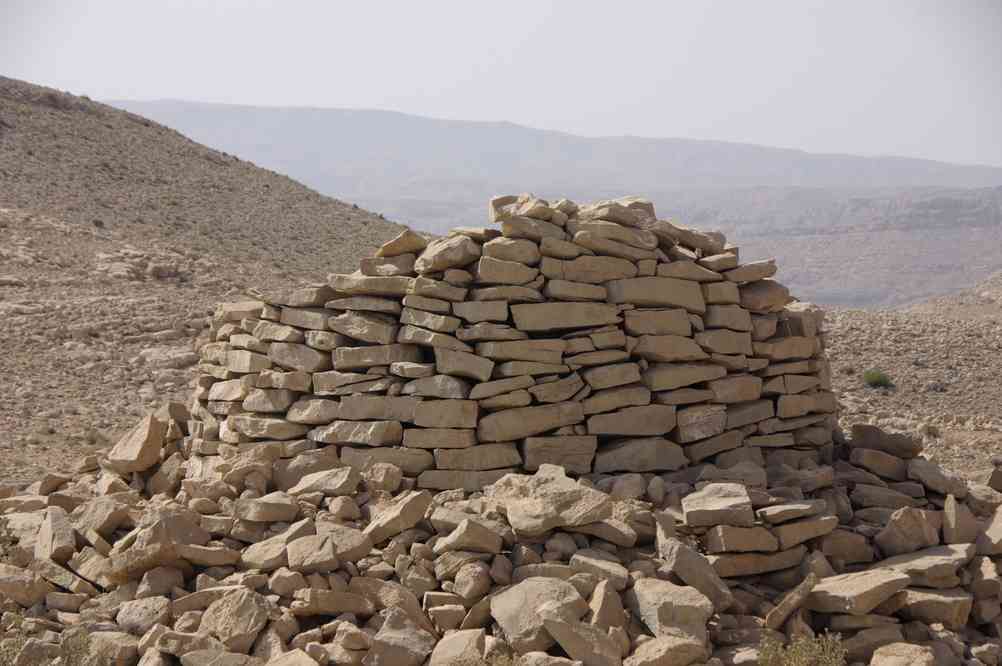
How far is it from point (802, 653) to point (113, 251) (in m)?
20.7

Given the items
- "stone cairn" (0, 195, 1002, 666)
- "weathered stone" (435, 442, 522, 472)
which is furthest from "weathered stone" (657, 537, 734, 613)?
"weathered stone" (435, 442, 522, 472)

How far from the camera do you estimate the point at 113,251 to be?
76.4 ft

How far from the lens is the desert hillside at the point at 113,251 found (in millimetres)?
13602

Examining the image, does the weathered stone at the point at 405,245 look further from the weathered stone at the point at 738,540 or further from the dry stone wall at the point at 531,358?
the weathered stone at the point at 738,540

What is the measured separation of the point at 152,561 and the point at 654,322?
13.5 feet

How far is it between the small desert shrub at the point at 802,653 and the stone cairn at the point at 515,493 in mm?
240

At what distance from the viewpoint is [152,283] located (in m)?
21.3

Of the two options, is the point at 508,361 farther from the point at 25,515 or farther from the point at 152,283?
the point at 152,283

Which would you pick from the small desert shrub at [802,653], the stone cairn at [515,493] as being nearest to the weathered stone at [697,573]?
the stone cairn at [515,493]

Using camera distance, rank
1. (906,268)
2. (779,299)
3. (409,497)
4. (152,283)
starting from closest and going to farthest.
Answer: (409,497) → (779,299) → (152,283) → (906,268)

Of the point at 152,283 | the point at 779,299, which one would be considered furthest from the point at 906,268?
the point at 779,299

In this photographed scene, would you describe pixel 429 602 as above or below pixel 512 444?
below

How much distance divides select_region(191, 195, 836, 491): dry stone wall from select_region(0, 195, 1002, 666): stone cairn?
0.07 ft

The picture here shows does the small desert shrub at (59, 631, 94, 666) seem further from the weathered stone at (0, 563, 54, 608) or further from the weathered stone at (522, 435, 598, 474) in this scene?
the weathered stone at (522, 435, 598, 474)
